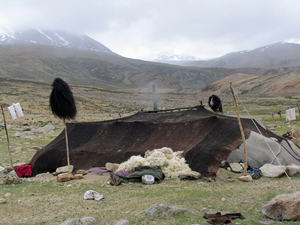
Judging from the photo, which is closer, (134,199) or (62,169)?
(134,199)

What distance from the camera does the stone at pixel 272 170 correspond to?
26.6ft

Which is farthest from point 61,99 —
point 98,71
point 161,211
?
point 98,71

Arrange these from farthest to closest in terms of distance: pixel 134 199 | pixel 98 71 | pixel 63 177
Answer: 1. pixel 98 71
2. pixel 63 177
3. pixel 134 199

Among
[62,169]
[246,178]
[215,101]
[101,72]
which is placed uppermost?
[101,72]

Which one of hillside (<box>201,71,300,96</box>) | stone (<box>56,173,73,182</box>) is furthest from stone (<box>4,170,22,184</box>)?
hillside (<box>201,71,300,96</box>)

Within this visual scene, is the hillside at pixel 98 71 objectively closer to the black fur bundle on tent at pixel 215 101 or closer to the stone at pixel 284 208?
the black fur bundle on tent at pixel 215 101

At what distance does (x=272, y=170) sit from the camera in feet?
27.3

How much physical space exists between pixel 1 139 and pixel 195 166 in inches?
691

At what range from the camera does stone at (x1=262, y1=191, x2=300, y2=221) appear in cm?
478

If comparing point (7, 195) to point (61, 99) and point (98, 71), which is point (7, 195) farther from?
point (98, 71)

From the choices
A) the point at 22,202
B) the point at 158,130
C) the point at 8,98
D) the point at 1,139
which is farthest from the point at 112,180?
the point at 8,98

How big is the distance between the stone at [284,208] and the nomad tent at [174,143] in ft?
→ 11.3

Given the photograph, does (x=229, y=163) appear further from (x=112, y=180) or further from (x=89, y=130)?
(x=89, y=130)

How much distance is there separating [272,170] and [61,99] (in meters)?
7.53
